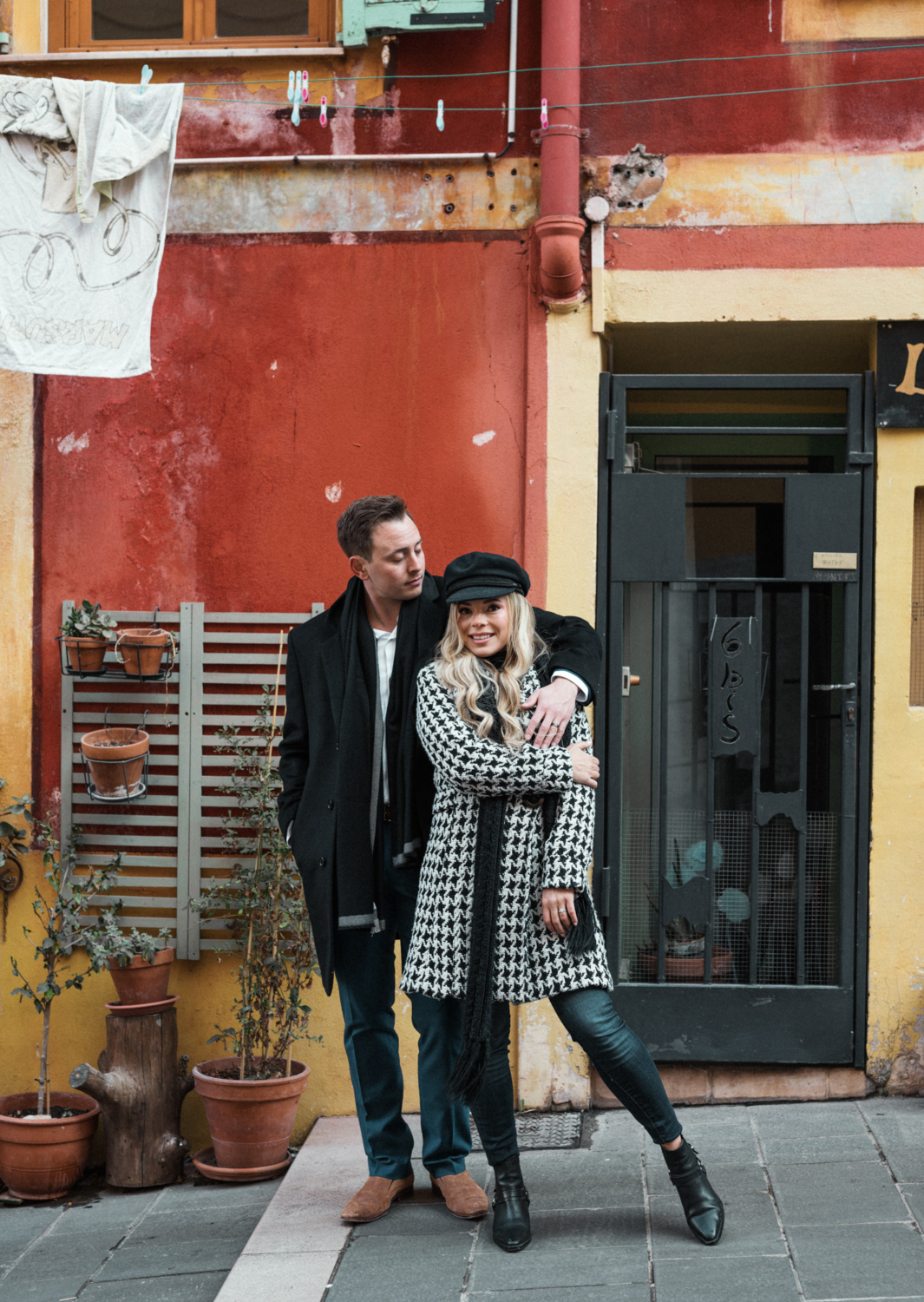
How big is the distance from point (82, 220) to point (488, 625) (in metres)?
2.35

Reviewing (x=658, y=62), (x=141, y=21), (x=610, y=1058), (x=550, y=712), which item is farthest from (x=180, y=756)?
(x=658, y=62)

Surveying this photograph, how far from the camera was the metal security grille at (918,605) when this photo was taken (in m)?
4.93

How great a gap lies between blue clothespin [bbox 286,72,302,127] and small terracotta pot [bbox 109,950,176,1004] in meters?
3.26

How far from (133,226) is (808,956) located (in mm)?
3719

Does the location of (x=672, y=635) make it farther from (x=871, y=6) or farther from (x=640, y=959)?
(x=871, y=6)

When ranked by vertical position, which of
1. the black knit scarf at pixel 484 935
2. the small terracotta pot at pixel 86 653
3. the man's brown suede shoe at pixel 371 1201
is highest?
the small terracotta pot at pixel 86 653

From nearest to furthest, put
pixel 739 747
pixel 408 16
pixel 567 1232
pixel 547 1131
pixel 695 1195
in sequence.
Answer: pixel 695 1195
pixel 567 1232
pixel 547 1131
pixel 408 16
pixel 739 747

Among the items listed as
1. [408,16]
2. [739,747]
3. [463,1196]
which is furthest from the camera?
[739,747]

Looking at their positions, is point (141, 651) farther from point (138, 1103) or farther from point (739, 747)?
point (739, 747)

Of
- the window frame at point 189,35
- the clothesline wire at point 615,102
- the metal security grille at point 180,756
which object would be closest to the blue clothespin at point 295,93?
the clothesline wire at point 615,102

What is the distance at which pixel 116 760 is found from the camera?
4.69 m

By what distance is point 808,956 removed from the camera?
15.8 ft

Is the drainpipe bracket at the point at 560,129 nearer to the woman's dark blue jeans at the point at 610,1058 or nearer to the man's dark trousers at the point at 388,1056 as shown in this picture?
the man's dark trousers at the point at 388,1056

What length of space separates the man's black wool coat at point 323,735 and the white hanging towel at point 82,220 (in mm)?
1416
